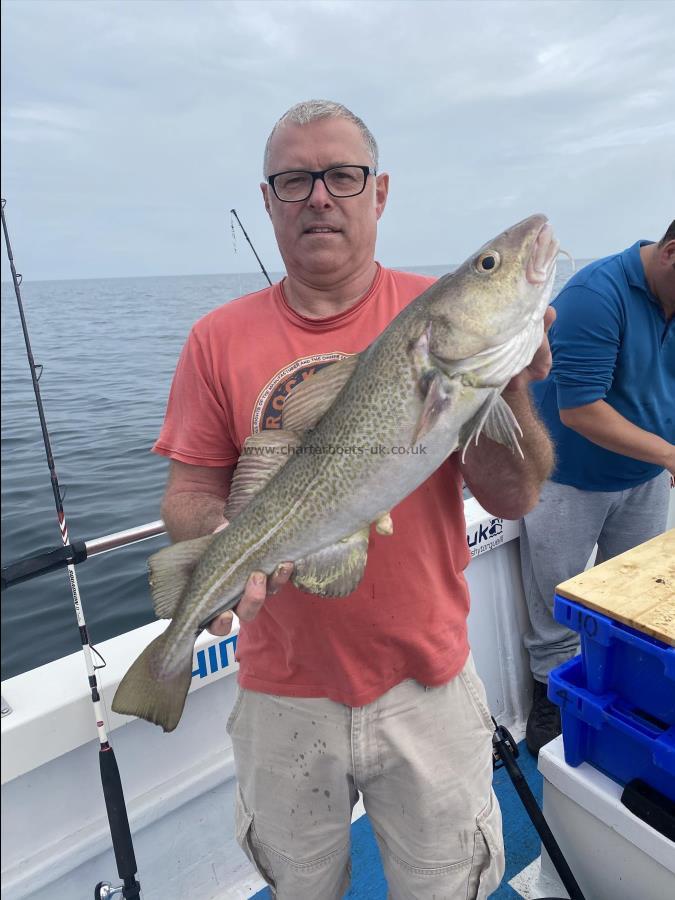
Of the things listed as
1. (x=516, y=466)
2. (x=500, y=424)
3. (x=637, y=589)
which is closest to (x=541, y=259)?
(x=500, y=424)

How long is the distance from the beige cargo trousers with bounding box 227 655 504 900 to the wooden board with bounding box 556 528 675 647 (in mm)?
538

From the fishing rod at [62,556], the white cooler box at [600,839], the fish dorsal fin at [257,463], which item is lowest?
the white cooler box at [600,839]

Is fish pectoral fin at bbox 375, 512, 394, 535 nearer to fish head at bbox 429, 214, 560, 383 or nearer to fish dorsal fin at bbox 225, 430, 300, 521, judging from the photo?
fish dorsal fin at bbox 225, 430, 300, 521

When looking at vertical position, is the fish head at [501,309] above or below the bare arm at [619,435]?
above

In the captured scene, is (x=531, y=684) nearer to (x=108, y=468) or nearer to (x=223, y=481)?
(x=223, y=481)

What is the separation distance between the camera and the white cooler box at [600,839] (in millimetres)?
2121

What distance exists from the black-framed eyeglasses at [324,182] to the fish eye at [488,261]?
61 centimetres

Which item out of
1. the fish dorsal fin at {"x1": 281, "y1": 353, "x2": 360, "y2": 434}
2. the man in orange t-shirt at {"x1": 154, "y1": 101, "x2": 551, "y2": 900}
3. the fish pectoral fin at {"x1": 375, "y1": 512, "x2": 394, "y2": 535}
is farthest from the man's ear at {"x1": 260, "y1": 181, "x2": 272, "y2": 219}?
the fish pectoral fin at {"x1": 375, "y1": 512, "x2": 394, "y2": 535}

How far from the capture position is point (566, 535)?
3.69 meters

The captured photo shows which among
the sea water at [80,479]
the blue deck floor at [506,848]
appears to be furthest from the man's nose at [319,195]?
the blue deck floor at [506,848]

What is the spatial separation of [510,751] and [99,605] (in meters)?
5.04

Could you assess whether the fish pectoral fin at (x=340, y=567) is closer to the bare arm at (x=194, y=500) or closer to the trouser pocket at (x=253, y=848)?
the bare arm at (x=194, y=500)

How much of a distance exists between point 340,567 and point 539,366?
86 cm

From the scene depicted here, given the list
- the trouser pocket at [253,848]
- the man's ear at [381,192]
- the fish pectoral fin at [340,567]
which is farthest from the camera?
the man's ear at [381,192]
